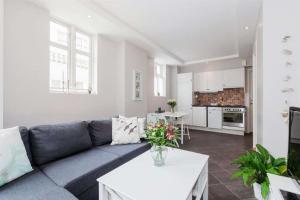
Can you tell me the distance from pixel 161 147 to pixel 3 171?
129 cm

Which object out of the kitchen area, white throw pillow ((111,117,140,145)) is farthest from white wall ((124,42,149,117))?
the kitchen area

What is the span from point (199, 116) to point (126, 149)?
4.26 metres

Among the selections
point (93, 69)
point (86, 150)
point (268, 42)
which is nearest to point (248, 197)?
point (268, 42)

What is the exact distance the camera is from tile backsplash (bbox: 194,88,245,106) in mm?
5594

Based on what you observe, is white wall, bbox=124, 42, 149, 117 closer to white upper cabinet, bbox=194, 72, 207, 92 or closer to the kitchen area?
the kitchen area

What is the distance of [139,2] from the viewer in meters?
2.51

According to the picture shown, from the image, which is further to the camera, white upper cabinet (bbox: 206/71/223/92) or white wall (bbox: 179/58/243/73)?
white upper cabinet (bbox: 206/71/223/92)

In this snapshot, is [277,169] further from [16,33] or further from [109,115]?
[16,33]

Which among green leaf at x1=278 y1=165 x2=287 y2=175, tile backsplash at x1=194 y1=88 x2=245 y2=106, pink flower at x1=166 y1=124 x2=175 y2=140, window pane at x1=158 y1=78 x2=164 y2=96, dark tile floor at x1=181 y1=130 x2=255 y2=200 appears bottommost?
dark tile floor at x1=181 y1=130 x2=255 y2=200

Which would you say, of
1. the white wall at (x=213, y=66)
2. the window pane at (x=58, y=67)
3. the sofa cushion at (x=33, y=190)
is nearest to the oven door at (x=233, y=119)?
the white wall at (x=213, y=66)

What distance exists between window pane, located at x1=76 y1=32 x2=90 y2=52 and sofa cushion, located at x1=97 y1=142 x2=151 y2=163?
7.13ft

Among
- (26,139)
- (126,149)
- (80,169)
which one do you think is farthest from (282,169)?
(26,139)

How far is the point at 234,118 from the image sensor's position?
5.16 metres

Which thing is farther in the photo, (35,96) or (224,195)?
(35,96)
